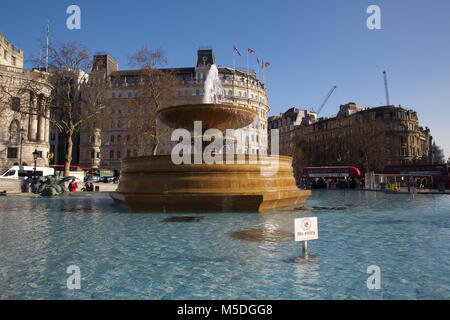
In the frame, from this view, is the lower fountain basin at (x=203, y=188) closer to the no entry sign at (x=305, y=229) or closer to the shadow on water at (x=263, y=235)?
the shadow on water at (x=263, y=235)

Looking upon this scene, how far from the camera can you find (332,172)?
43719mm

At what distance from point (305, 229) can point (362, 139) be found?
2319 inches

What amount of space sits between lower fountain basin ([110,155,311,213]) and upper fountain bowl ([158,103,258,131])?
11.7 feet

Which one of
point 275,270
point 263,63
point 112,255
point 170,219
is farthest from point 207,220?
point 263,63

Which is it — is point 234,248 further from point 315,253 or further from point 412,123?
point 412,123

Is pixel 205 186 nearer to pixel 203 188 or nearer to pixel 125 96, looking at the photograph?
pixel 203 188

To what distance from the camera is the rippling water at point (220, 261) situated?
337 cm

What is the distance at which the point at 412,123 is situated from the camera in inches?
2749

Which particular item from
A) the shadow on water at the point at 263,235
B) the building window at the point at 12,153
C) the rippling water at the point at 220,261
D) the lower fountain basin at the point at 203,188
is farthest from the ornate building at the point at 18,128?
the shadow on water at the point at 263,235

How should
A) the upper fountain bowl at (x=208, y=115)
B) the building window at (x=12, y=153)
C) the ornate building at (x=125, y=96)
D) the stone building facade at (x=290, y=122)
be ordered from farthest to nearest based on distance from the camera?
1. the stone building facade at (x=290, y=122)
2. the ornate building at (x=125, y=96)
3. the building window at (x=12, y=153)
4. the upper fountain bowl at (x=208, y=115)

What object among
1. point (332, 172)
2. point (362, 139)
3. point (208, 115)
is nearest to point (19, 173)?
point (208, 115)

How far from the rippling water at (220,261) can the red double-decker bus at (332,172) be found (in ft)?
120

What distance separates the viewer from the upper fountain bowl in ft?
44.7

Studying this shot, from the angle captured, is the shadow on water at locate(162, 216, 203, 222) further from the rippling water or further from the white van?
the white van
